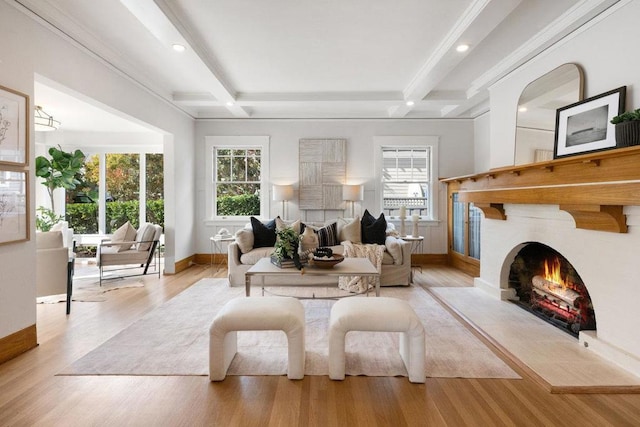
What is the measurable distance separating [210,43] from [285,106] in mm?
2169

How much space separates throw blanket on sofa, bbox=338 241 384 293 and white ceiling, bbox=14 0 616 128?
2.22 meters

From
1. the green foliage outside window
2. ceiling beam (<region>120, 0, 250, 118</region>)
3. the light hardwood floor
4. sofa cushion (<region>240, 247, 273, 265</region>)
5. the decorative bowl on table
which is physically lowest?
the light hardwood floor

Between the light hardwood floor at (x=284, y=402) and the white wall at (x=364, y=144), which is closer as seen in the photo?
the light hardwood floor at (x=284, y=402)

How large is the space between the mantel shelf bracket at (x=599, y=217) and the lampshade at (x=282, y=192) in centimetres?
413

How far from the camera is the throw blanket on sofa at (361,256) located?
4.68 m

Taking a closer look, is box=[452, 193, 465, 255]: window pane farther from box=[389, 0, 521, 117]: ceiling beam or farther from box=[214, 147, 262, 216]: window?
box=[214, 147, 262, 216]: window

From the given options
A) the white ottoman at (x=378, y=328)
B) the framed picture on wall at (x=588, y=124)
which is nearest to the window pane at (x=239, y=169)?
the white ottoman at (x=378, y=328)

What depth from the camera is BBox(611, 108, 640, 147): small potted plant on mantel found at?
231 cm

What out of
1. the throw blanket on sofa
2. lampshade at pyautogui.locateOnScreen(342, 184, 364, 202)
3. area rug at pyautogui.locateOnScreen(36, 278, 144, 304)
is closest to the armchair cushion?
area rug at pyautogui.locateOnScreen(36, 278, 144, 304)

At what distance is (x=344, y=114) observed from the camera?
640 cm

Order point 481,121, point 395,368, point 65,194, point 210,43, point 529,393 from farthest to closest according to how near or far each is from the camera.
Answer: point 65,194, point 481,121, point 210,43, point 395,368, point 529,393

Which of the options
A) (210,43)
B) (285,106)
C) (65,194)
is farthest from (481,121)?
(65,194)

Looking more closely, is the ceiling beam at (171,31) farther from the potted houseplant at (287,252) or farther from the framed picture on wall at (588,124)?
the framed picture on wall at (588,124)

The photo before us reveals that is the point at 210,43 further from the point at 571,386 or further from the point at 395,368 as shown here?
the point at 571,386
